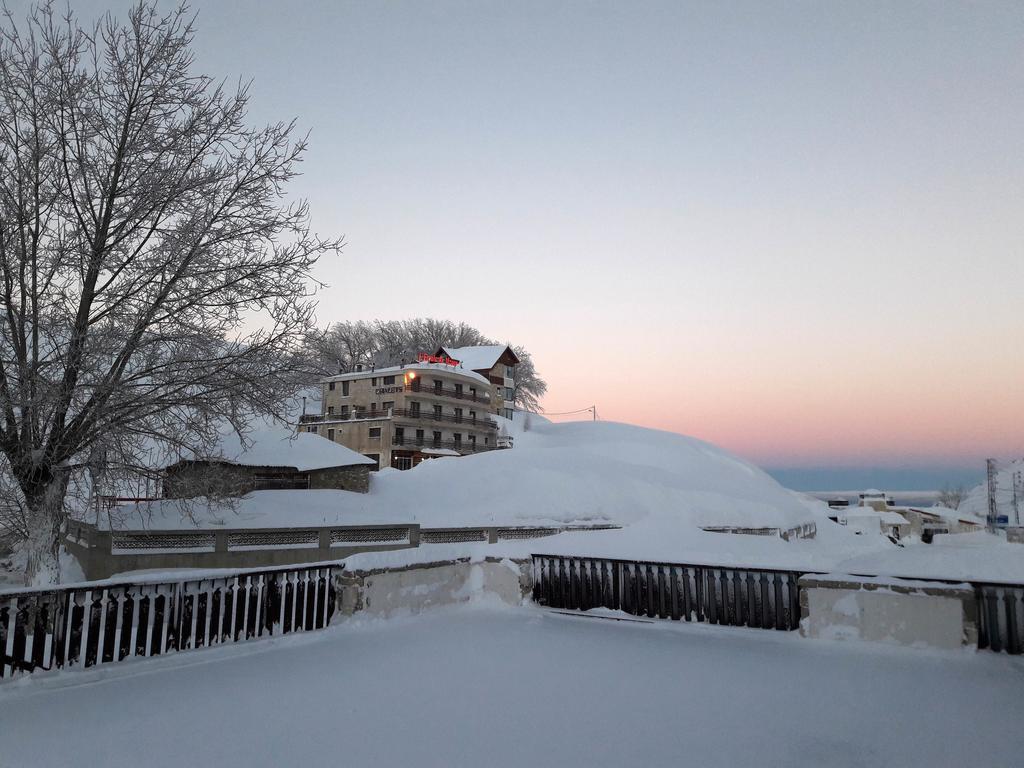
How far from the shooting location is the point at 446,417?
6931 centimetres

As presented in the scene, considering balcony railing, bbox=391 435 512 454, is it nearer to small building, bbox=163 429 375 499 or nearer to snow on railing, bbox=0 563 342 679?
small building, bbox=163 429 375 499

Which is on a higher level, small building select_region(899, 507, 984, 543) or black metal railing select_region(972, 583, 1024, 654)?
black metal railing select_region(972, 583, 1024, 654)

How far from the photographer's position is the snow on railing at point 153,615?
289 inches

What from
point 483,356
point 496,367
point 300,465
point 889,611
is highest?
point 483,356

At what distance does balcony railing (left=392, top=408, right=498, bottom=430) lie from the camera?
6481cm

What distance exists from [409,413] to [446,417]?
17.1 feet

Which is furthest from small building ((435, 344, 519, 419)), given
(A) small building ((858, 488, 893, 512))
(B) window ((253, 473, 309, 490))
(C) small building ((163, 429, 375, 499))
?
(A) small building ((858, 488, 893, 512))

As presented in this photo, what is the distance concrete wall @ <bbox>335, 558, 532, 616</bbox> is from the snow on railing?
45 centimetres

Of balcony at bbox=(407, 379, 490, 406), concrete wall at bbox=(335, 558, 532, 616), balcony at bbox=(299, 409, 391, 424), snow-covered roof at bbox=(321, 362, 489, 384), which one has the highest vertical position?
snow-covered roof at bbox=(321, 362, 489, 384)

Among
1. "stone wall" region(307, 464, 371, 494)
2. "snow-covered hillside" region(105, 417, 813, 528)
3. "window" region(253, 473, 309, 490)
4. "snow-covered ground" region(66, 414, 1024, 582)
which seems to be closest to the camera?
"snow-covered ground" region(66, 414, 1024, 582)

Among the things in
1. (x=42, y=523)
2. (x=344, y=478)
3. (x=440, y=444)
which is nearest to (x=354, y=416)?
(x=440, y=444)

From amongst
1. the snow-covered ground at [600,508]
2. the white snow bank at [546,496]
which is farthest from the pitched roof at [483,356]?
the white snow bank at [546,496]

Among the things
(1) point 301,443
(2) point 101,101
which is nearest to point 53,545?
(2) point 101,101

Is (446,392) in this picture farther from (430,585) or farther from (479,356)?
(430,585)
